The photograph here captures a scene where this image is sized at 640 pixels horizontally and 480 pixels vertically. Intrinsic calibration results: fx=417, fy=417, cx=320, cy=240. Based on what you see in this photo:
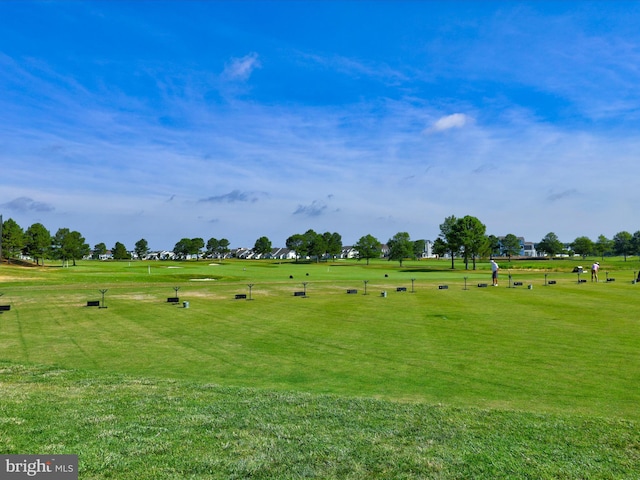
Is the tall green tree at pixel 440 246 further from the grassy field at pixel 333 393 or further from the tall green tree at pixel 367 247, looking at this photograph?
the grassy field at pixel 333 393

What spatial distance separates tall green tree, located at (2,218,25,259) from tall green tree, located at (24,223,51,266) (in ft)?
5.95

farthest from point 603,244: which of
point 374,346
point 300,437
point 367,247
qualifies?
point 300,437

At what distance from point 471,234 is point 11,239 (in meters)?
110

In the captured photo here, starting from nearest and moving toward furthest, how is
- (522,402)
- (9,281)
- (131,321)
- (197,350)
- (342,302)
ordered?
(522,402), (197,350), (131,321), (342,302), (9,281)

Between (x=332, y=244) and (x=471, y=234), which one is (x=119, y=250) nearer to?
(x=332, y=244)

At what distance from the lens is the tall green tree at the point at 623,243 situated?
6821 inches

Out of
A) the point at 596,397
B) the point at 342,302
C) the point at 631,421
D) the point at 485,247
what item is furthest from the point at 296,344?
the point at 485,247

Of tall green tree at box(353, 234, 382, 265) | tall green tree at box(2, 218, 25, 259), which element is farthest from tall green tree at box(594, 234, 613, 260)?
tall green tree at box(2, 218, 25, 259)

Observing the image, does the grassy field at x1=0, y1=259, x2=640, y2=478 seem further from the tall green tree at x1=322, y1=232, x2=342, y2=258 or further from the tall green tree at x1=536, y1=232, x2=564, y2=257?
the tall green tree at x1=536, y1=232, x2=564, y2=257

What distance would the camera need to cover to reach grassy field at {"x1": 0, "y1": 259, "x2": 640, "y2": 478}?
6.88 m

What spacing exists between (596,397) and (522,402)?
2118mm

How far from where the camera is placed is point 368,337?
20.3 metres

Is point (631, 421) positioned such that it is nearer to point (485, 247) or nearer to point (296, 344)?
point (296, 344)

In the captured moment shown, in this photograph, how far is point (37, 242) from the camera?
10512 cm
